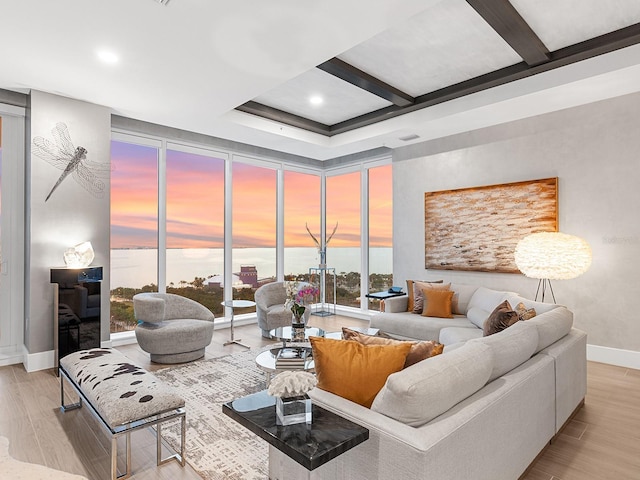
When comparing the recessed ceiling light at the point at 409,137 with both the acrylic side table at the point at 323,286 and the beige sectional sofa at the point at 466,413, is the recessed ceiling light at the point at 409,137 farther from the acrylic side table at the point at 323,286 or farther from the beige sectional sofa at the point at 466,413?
the beige sectional sofa at the point at 466,413

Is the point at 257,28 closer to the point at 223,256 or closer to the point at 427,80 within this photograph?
the point at 427,80

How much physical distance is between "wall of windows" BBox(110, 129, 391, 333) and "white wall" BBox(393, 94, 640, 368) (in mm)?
2057

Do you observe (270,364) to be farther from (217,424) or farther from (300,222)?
(300,222)

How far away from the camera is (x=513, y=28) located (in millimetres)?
3195

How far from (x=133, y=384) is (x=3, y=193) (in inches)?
129

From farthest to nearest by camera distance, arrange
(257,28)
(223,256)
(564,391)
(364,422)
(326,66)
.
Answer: (223,256) → (326,66) → (257,28) → (564,391) → (364,422)

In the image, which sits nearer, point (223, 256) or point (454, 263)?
point (454, 263)

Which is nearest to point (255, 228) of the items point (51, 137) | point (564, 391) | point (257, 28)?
point (51, 137)

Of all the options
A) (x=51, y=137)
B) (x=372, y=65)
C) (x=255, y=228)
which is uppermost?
(x=372, y=65)


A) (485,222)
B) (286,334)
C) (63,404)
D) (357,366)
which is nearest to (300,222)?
(485,222)

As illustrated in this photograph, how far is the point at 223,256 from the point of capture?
6.04 meters

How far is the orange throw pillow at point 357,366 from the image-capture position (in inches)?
67.1

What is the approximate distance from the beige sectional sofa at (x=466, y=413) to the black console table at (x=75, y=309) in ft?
10.1

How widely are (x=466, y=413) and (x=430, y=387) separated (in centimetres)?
25
